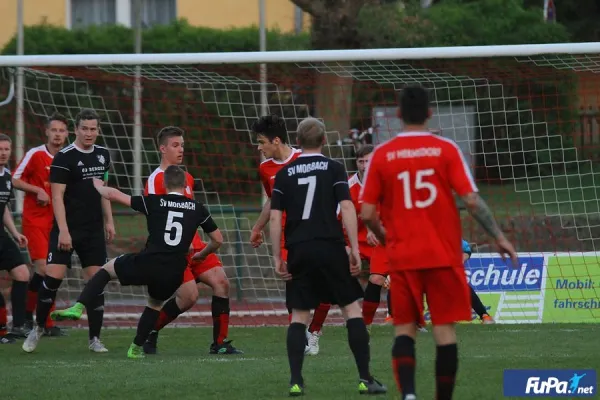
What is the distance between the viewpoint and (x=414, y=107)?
6.96 m

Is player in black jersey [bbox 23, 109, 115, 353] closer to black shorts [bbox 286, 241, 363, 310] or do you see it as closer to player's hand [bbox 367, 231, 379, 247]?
player's hand [bbox 367, 231, 379, 247]

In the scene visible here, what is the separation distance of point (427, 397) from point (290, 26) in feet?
72.6

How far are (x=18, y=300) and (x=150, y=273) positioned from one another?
109 inches

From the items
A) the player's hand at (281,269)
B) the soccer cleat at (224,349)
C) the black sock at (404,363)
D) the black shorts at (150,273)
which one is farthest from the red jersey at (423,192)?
the soccer cleat at (224,349)

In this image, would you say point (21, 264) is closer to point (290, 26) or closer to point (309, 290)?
point (309, 290)

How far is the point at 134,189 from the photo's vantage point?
16.5 metres

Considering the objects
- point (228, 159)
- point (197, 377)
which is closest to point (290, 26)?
point (228, 159)

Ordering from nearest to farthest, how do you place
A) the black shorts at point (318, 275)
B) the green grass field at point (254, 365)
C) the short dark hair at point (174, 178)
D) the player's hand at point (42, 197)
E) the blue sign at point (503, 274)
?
1. the black shorts at point (318, 275)
2. the green grass field at point (254, 365)
3. the short dark hair at point (174, 178)
4. the player's hand at point (42, 197)
5. the blue sign at point (503, 274)

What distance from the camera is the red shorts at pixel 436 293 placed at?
692 centimetres

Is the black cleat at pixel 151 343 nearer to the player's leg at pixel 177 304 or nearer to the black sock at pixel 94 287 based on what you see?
the player's leg at pixel 177 304

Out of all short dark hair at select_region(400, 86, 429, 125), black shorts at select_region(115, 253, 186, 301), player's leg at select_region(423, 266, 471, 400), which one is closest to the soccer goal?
black shorts at select_region(115, 253, 186, 301)

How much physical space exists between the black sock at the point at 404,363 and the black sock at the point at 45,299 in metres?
4.82

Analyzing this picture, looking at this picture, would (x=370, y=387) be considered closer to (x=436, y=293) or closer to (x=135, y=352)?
(x=436, y=293)

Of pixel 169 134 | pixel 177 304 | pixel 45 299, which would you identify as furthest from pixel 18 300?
pixel 169 134
